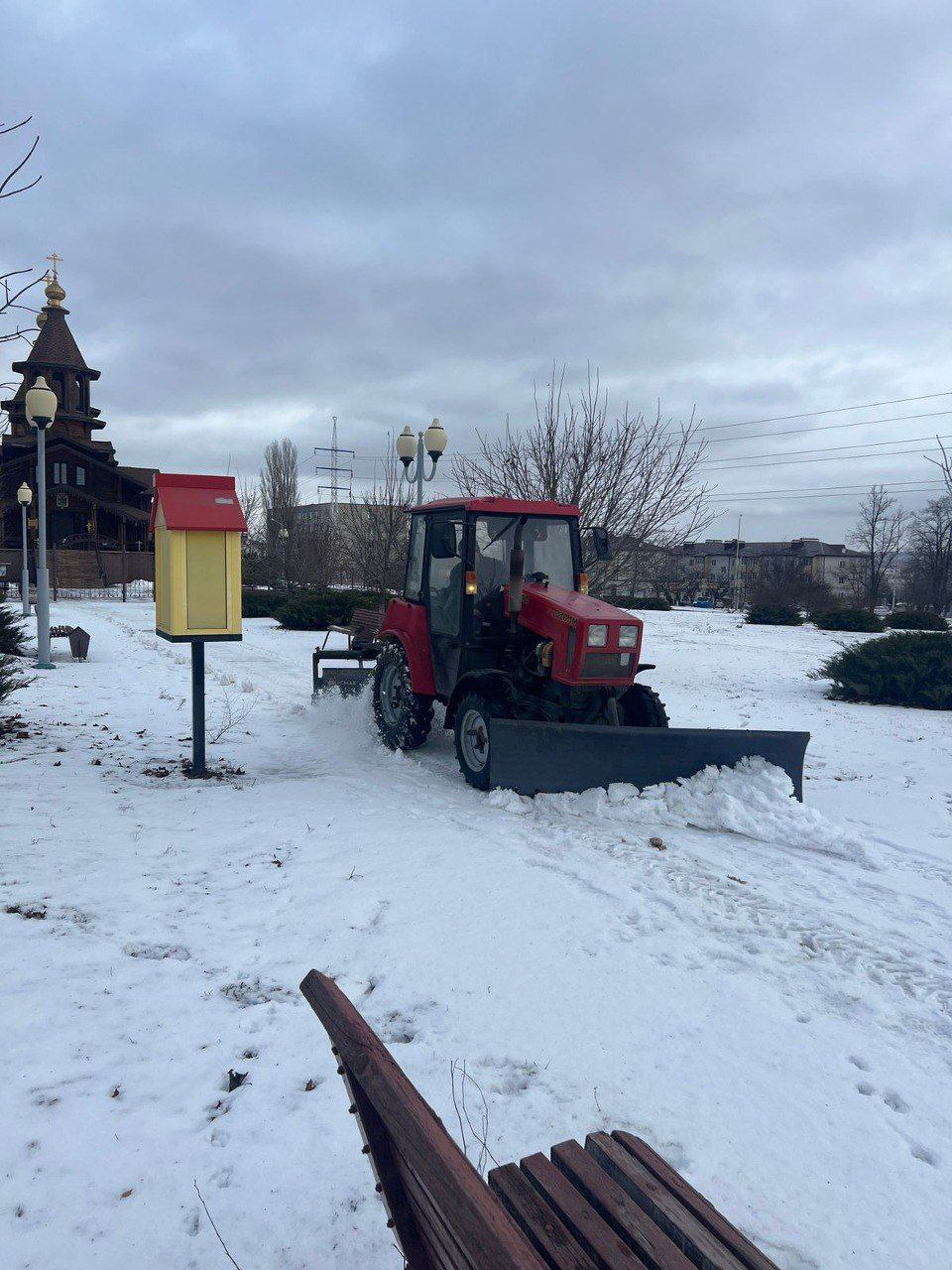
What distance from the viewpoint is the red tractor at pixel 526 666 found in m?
5.50

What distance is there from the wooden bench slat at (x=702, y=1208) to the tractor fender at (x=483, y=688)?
164 inches

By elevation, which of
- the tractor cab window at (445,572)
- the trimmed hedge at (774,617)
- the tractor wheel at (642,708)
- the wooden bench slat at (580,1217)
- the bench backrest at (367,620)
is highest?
the tractor cab window at (445,572)

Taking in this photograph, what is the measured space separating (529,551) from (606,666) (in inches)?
52.9

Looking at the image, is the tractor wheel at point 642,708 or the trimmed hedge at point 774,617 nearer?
the tractor wheel at point 642,708

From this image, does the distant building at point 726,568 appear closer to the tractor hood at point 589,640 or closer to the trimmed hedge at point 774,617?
the trimmed hedge at point 774,617

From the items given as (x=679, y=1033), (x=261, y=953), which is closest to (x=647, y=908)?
(x=679, y=1033)

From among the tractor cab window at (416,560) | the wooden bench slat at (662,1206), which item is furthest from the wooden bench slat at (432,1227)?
the tractor cab window at (416,560)

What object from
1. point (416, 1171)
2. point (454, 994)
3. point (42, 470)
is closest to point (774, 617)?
point (42, 470)

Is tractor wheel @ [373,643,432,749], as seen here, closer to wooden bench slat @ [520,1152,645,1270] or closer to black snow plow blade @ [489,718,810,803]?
black snow plow blade @ [489,718,810,803]

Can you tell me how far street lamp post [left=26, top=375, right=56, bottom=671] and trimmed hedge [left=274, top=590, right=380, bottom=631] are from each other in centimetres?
812

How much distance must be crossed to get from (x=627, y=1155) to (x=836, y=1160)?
0.92m

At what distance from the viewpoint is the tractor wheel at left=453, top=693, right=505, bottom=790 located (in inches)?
231

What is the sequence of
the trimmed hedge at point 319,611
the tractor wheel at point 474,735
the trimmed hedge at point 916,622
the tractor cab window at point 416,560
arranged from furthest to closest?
1. the trimmed hedge at point 916,622
2. the trimmed hedge at point 319,611
3. the tractor cab window at point 416,560
4. the tractor wheel at point 474,735

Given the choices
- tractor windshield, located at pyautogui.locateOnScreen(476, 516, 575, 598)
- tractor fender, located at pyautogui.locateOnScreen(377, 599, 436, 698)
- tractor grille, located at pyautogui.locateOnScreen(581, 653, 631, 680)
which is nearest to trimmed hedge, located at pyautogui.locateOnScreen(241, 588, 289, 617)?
tractor fender, located at pyautogui.locateOnScreen(377, 599, 436, 698)
